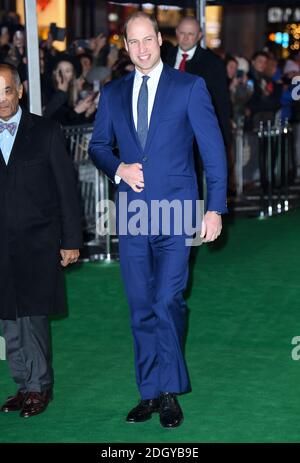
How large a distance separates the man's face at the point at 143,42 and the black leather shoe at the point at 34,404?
2.06m

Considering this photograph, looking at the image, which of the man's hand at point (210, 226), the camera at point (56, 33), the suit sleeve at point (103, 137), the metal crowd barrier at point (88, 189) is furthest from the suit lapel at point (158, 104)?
the camera at point (56, 33)

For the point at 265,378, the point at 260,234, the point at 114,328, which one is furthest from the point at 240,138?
the point at 265,378

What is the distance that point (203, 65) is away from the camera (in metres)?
11.1

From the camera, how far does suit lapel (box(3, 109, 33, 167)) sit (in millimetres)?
6526

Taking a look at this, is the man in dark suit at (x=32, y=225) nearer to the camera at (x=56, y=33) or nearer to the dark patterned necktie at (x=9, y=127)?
the dark patterned necktie at (x=9, y=127)

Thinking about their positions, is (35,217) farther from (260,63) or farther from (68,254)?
(260,63)

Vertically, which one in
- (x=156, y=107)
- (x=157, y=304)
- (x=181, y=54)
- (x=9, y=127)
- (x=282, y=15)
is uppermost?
(x=282, y=15)

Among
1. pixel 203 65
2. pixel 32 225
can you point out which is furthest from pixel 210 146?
pixel 203 65

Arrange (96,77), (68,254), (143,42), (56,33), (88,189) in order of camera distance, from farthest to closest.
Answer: (56,33) → (96,77) → (88,189) → (68,254) → (143,42)

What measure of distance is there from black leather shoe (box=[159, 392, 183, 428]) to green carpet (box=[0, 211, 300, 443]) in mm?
48

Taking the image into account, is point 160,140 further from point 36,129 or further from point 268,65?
point 268,65

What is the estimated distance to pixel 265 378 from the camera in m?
7.54

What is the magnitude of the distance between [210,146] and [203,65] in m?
5.00

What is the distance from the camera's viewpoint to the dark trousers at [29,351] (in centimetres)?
667
